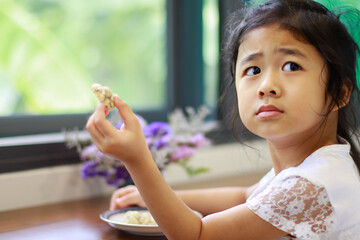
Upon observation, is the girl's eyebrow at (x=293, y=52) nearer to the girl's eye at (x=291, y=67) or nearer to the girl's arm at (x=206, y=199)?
the girl's eye at (x=291, y=67)

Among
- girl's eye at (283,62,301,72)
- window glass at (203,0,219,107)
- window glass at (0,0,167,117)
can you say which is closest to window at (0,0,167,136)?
window glass at (0,0,167,117)

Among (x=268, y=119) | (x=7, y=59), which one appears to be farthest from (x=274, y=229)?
(x=7, y=59)

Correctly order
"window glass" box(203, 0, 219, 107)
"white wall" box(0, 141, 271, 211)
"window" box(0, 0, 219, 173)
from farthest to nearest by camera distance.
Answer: "window glass" box(203, 0, 219, 107)
"window" box(0, 0, 219, 173)
"white wall" box(0, 141, 271, 211)

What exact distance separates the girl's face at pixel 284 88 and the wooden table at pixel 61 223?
33 cm

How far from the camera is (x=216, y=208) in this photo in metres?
1.08

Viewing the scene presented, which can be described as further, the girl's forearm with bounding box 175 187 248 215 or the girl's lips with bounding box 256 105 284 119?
the girl's forearm with bounding box 175 187 248 215

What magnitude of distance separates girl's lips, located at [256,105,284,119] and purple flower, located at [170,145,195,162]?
0.50 m

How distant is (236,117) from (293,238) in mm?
348

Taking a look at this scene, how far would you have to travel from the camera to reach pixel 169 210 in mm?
755

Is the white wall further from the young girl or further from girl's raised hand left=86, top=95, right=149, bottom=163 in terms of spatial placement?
girl's raised hand left=86, top=95, right=149, bottom=163

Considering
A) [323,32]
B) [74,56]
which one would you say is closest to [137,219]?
[323,32]

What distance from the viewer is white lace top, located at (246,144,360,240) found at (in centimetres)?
75

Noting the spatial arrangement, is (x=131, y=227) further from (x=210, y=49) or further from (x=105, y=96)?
(x=210, y=49)

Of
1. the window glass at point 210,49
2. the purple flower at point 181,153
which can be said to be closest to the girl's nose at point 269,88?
the purple flower at point 181,153
